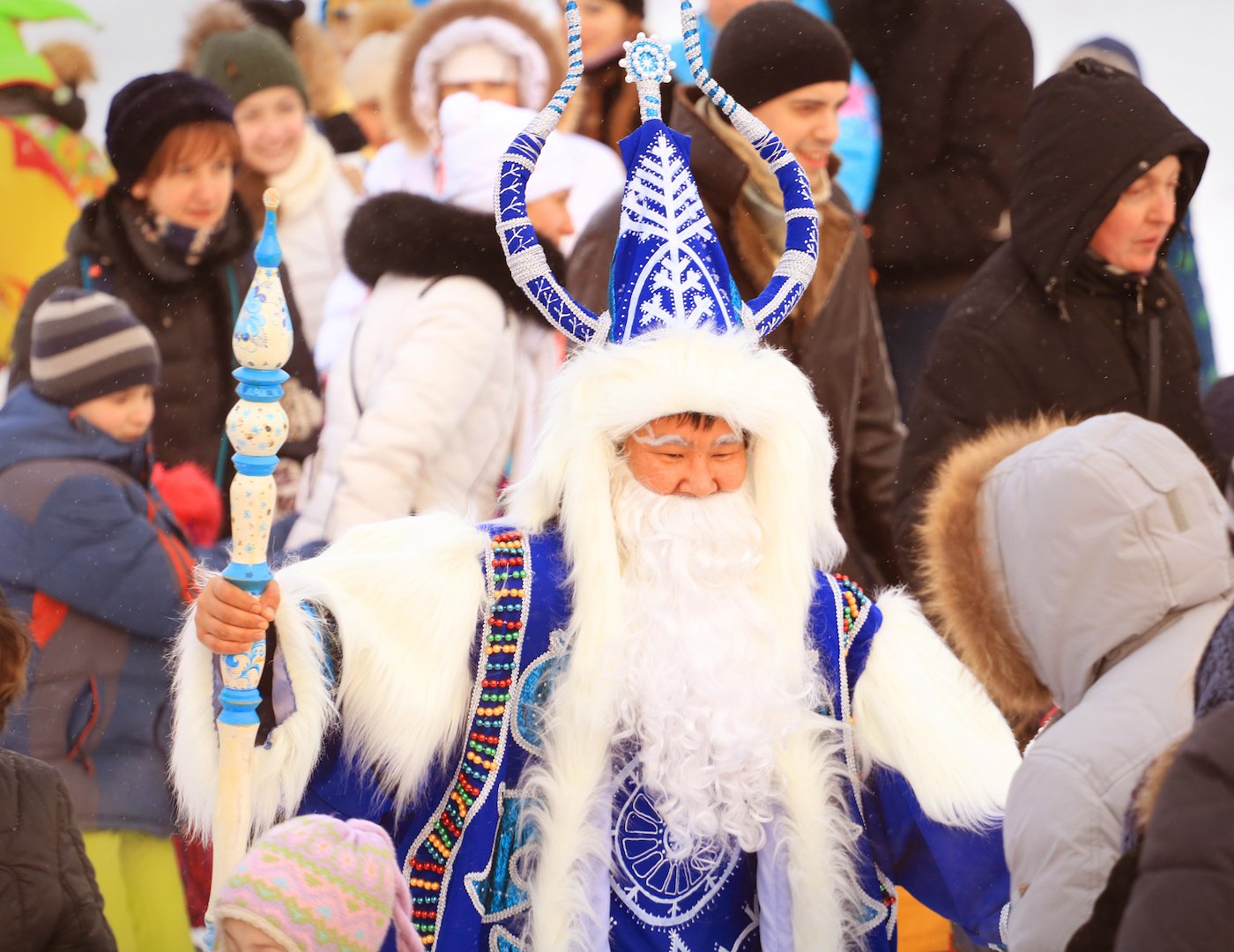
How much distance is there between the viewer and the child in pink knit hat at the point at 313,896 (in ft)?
8.13

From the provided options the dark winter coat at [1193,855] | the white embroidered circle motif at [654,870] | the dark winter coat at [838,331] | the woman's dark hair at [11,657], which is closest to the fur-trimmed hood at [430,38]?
the dark winter coat at [838,331]

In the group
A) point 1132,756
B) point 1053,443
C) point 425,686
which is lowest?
point 425,686

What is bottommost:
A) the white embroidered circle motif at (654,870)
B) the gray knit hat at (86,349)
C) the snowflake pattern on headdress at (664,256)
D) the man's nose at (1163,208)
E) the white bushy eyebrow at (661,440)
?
the white embroidered circle motif at (654,870)

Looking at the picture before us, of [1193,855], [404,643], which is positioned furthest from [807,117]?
[1193,855]

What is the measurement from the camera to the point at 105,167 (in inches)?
199

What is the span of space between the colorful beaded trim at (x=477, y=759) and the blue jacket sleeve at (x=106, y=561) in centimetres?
129

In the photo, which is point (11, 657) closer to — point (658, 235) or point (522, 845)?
point (522, 845)

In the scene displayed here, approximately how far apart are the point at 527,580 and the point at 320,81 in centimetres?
304

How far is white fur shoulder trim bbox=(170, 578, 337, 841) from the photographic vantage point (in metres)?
2.90

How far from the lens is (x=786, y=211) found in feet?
10.8

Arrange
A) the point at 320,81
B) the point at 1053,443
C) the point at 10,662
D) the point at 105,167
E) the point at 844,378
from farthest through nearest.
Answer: the point at 320,81
the point at 105,167
the point at 844,378
the point at 10,662
the point at 1053,443

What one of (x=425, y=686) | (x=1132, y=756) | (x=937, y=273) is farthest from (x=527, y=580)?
(x=937, y=273)

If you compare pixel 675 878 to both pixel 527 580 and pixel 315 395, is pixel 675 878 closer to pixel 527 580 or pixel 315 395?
pixel 527 580

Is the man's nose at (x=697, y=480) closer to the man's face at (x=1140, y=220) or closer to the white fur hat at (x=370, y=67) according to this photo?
the man's face at (x=1140, y=220)
